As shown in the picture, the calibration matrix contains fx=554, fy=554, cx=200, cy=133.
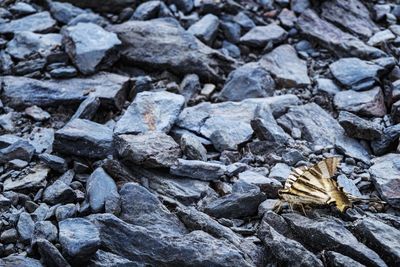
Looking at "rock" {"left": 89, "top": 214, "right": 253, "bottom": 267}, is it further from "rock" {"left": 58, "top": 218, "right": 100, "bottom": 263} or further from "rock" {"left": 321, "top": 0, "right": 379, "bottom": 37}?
"rock" {"left": 321, "top": 0, "right": 379, "bottom": 37}

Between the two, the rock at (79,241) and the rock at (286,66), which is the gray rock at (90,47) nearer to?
the rock at (286,66)

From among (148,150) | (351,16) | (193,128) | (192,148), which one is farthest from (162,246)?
(351,16)

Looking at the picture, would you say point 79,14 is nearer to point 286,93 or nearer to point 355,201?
point 286,93

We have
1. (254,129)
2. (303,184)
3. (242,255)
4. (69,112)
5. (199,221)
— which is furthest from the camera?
(69,112)

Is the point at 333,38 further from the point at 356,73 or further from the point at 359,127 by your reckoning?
the point at 359,127

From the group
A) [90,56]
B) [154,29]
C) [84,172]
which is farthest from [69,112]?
[154,29]

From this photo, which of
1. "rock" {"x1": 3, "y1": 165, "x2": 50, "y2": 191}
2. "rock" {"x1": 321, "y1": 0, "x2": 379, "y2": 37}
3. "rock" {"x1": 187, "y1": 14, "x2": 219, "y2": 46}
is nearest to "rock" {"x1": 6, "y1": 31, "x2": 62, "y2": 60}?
"rock" {"x1": 187, "y1": 14, "x2": 219, "y2": 46}
